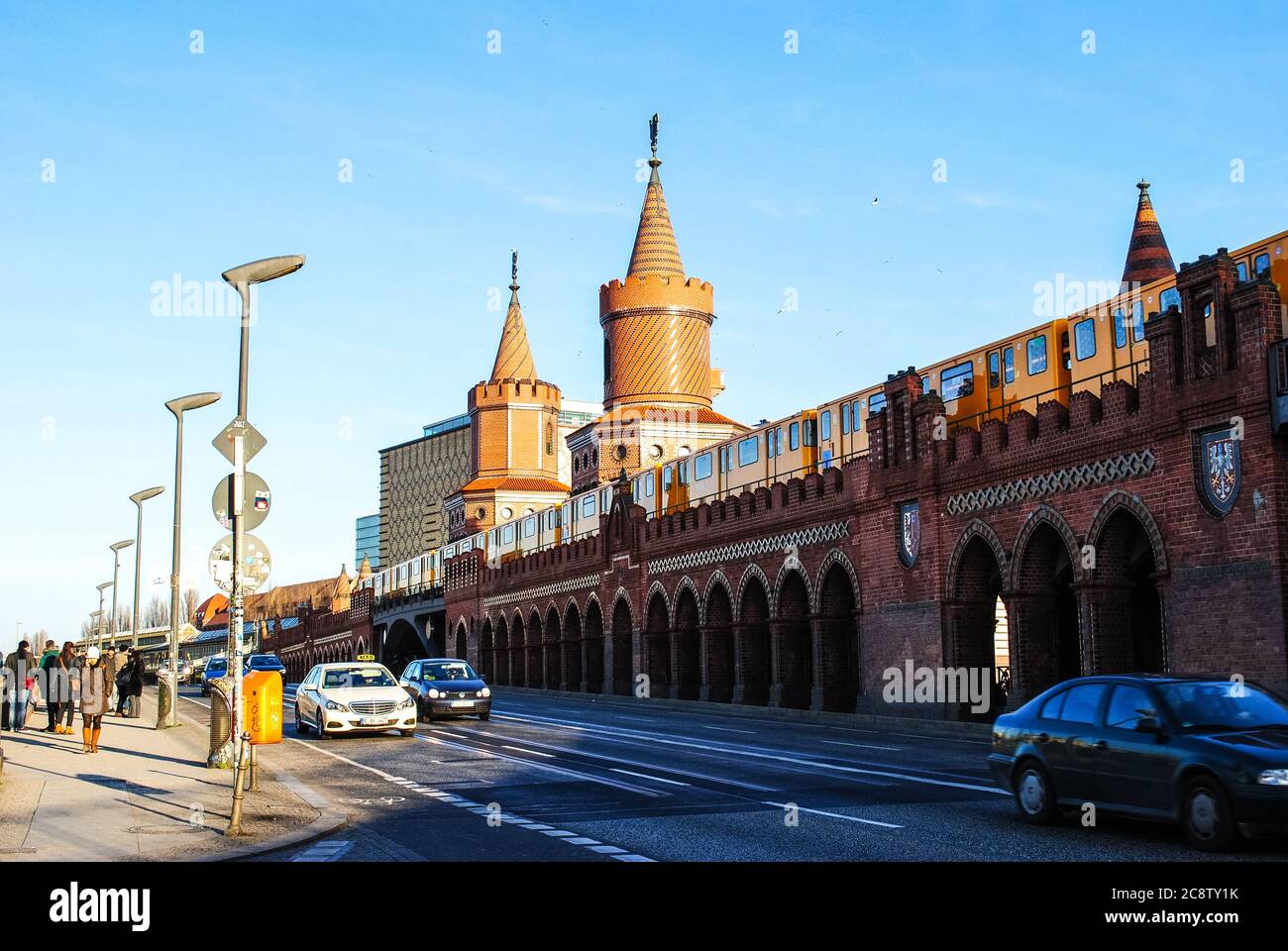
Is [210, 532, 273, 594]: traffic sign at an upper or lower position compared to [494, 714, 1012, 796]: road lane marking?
upper

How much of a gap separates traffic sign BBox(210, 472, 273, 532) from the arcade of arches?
1853 cm

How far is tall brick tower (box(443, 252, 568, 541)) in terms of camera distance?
Answer: 103 metres

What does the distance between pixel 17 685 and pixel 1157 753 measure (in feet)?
65.0

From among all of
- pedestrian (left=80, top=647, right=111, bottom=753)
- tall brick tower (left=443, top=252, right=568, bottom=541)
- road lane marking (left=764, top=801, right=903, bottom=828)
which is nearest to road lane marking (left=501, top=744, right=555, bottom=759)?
pedestrian (left=80, top=647, right=111, bottom=753)

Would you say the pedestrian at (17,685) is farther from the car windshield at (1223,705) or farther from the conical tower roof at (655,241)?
the conical tower roof at (655,241)

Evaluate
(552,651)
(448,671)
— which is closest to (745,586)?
(448,671)

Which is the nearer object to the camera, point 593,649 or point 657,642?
point 657,642

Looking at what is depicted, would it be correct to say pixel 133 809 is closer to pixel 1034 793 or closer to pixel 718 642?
pixel 1034 793

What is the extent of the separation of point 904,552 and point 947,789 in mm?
20862

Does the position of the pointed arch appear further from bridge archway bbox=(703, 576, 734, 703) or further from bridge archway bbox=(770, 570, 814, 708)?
bridge archway bbox=(703, 576, 734, 703)

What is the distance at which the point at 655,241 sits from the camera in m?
84.8

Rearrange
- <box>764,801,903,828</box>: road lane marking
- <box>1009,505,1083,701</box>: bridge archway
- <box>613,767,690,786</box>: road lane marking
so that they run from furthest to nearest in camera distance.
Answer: <box>1009,505,1083,701</box>: bridge archway → <box>613,767,690,786</box>: road lane marking → <box>764,801,903,828</box>: road lane marking

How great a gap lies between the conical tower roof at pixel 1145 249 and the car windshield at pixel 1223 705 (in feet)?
153
